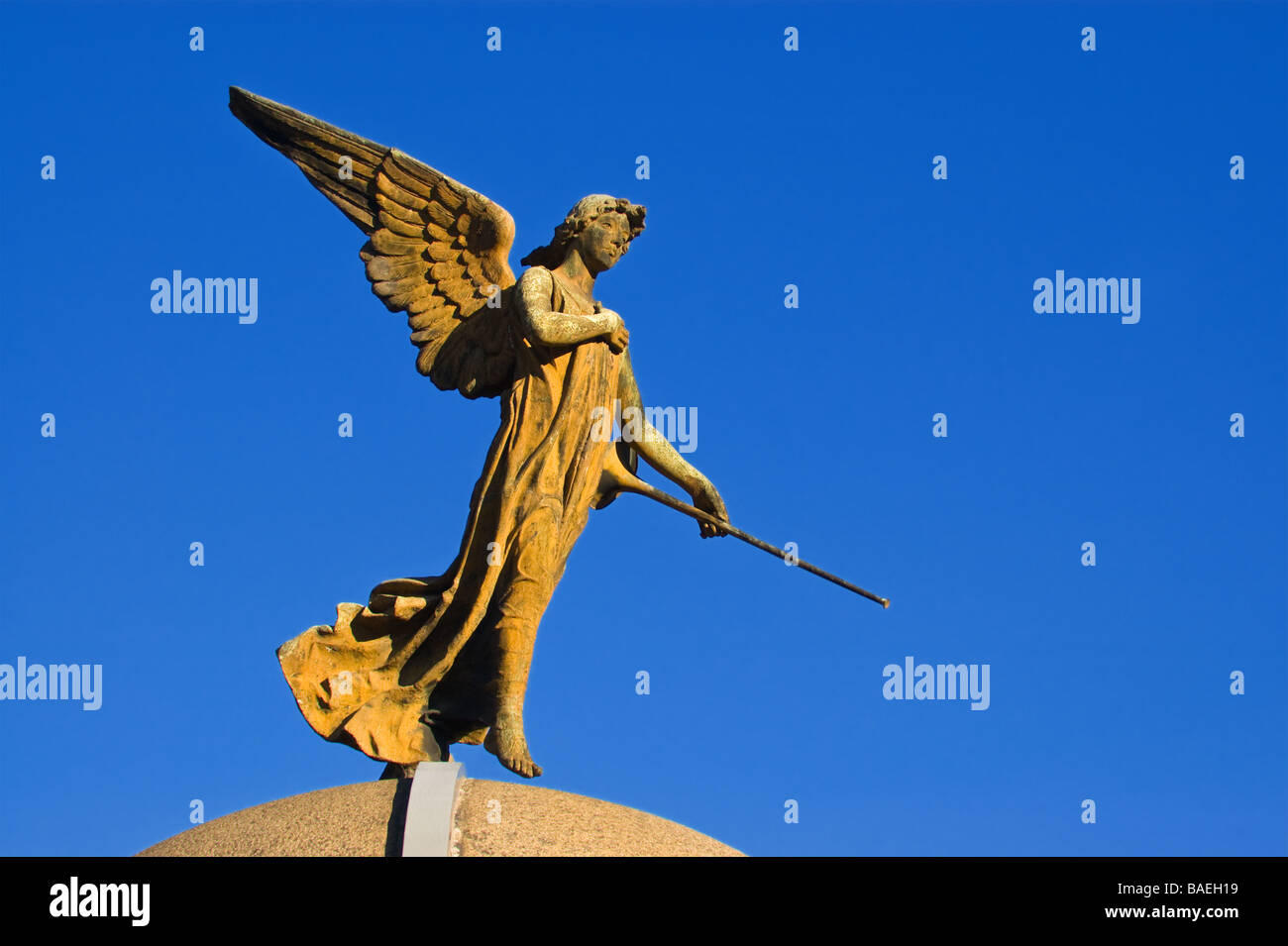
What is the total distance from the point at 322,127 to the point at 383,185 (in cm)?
58

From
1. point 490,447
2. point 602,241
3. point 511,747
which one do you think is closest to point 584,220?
point 602,241

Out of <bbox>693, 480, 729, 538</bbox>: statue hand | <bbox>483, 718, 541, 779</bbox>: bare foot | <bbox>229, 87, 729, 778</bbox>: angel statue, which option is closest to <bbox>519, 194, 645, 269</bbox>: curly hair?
<bbox>229, 87, 729, 778</bbox>: angel statue

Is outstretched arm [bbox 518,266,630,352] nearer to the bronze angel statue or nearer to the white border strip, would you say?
the bronze angel statue

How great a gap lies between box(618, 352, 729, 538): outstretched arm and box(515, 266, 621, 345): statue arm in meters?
0.73

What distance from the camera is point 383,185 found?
40.4 feet

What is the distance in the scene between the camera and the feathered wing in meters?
12.1

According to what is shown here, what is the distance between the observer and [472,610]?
11344mm

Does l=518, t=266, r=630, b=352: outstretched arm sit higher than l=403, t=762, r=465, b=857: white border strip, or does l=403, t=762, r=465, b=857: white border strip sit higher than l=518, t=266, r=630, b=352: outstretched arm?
l=518, t=266, r=630, b=352: outstretched arm

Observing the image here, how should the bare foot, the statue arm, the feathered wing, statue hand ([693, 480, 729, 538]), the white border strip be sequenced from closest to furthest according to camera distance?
the white border strip < the bare foot < the statue arm < the feathered wing < statue hand ([693, 480, 729, 538])

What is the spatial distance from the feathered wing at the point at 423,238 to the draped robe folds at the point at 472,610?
0.47 meters

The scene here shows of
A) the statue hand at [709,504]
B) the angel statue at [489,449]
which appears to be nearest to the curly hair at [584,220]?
the angel statue at [489,449]

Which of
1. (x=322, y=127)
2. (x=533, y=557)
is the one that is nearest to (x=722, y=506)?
(x=533, y=557)

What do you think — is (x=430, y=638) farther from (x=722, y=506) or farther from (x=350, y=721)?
(x=722, y=506)

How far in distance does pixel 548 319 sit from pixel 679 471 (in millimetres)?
1544
